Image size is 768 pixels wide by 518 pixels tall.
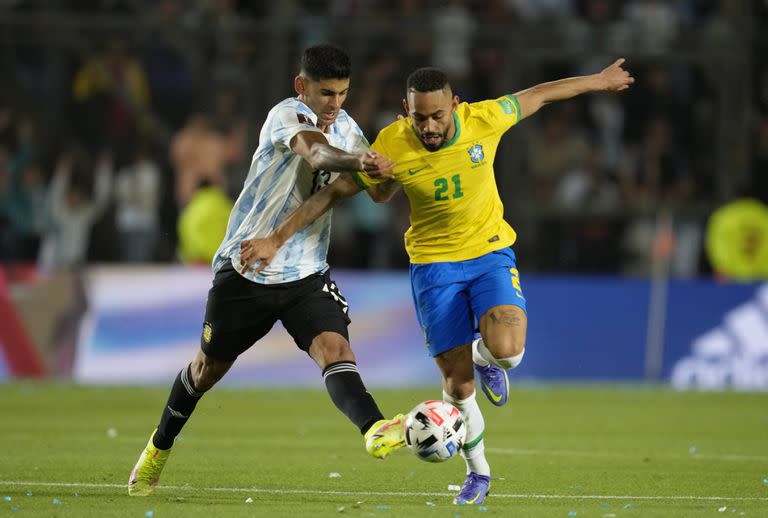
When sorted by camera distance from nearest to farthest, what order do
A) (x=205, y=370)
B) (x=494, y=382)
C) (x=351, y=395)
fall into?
1. (x=351, y=395)
2. (x=205, y=370)
3. (x=494, y=382)

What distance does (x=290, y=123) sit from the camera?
763cm

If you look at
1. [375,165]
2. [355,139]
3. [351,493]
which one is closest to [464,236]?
[355,139]

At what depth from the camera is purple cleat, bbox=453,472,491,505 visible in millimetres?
7922

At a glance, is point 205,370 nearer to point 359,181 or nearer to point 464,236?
point 359,181

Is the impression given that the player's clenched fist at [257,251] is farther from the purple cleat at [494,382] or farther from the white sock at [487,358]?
the purple cleat at [494,382]

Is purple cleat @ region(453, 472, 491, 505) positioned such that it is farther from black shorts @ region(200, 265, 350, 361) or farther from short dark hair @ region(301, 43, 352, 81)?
short dark hair @ region(301, 43, 352, 81)

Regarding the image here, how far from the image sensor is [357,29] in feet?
60.6

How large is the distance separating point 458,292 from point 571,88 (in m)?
1.35

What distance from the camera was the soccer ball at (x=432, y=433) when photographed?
7004 mm

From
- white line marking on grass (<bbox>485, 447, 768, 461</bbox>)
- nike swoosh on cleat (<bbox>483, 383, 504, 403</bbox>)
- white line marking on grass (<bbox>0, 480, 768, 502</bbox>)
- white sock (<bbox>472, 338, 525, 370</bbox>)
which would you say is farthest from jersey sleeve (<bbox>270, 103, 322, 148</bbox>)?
white line marking on grass (<bbox>485, 447, 768, 461</bbox>)

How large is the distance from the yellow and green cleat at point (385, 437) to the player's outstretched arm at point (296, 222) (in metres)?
1.13

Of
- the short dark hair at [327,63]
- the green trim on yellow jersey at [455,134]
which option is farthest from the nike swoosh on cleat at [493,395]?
the short dark hair at [327,63]

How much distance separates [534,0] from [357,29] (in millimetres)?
3272

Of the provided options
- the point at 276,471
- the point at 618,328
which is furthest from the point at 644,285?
the point at 276,471
